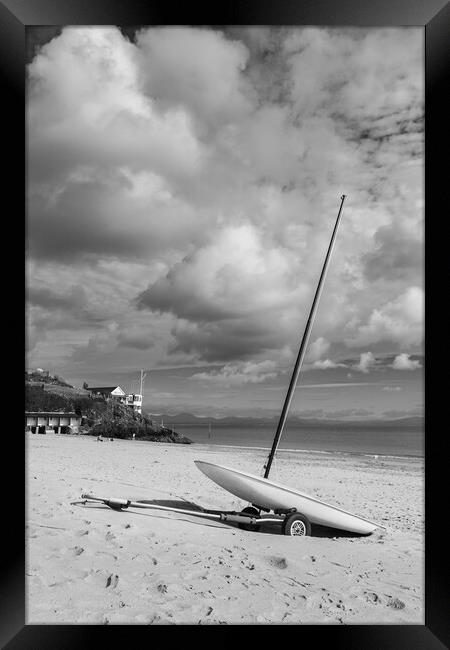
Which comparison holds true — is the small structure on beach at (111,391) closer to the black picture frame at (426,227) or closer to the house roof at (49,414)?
the house roof at (49,414)

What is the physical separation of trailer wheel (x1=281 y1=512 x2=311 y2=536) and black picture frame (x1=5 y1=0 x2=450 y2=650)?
5.80 ft

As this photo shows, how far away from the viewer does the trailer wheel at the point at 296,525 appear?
3461 mm

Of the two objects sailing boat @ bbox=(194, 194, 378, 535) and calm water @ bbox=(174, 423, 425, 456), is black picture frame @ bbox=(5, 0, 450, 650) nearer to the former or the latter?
A: sailing boat @ bbox=(194, 194, 378, 535)

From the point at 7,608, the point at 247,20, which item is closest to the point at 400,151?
the point at 247,20

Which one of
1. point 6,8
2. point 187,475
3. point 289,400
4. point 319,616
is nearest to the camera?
point 6,8

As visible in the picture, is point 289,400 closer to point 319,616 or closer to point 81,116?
point 319,616

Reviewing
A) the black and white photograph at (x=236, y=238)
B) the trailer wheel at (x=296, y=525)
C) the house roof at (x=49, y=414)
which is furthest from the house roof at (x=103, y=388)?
the trailer wheel at (x=296, y=525)

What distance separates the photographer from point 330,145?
4.52m

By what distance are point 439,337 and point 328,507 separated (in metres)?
2.42

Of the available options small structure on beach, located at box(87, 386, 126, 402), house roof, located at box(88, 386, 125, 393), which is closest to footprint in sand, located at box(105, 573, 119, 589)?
small structure on beach, located at box(87, 386, 126, 402)

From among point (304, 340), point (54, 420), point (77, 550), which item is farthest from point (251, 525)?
point (54, 420)

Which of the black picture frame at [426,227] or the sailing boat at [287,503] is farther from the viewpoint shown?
the sailing boat at [287,503]

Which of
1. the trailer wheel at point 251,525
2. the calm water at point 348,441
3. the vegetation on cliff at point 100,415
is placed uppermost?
the trailer wheel at point 251,525

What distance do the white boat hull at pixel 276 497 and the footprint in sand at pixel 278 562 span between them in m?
0.74
